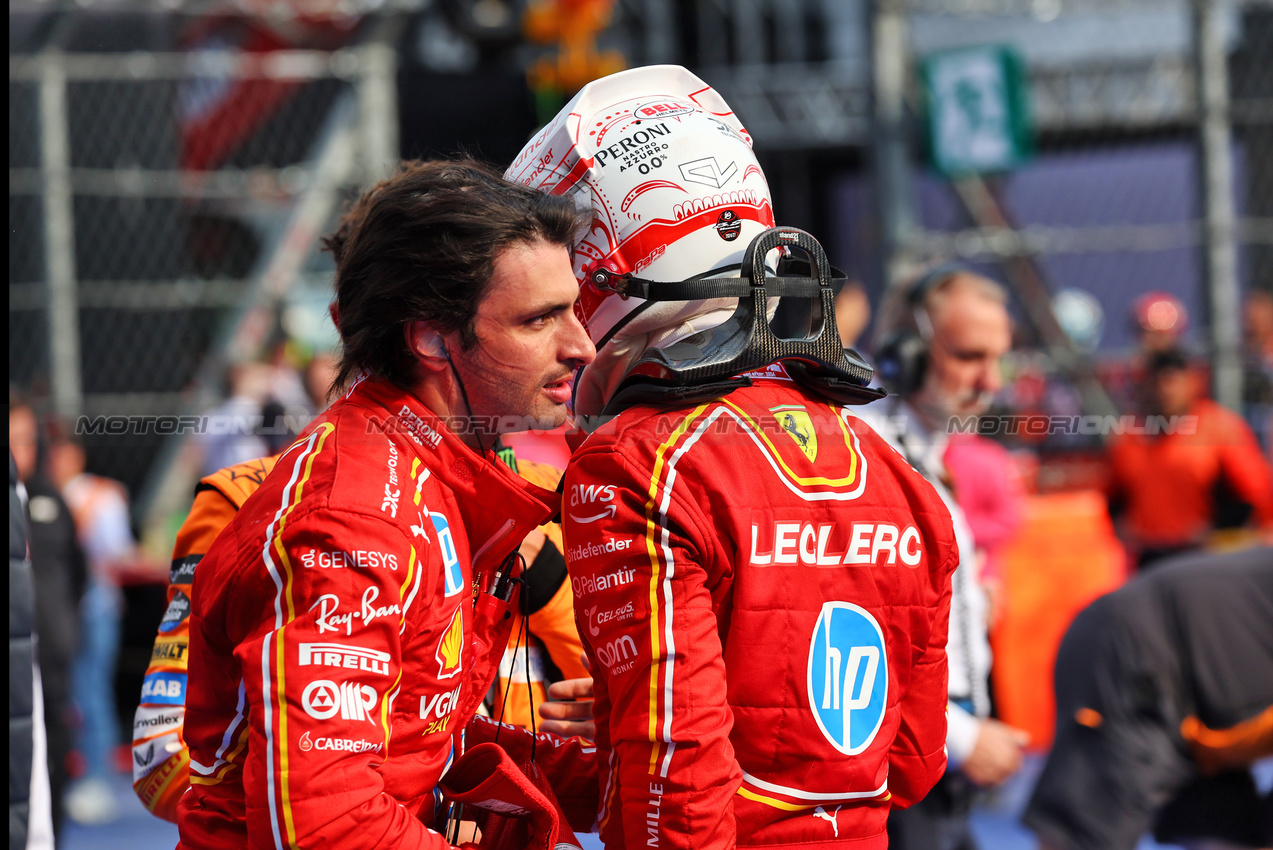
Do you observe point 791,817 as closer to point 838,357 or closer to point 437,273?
point 838,357

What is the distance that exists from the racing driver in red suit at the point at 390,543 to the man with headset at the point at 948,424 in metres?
1.47

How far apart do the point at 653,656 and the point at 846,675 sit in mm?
295

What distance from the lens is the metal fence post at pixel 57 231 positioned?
5.83 m

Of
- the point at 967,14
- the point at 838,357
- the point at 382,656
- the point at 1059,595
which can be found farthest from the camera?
the point at 1059,595

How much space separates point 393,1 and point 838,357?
4.87m

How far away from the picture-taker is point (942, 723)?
6.24 feet

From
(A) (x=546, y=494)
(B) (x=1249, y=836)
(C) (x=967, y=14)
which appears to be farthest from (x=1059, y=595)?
(A) (x=546, y=494)

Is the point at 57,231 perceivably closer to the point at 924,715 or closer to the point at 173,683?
the point at 173,683

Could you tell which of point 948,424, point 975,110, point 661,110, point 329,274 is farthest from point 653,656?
point 975,110

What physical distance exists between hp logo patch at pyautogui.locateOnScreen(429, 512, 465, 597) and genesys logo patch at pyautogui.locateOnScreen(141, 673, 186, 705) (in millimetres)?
636

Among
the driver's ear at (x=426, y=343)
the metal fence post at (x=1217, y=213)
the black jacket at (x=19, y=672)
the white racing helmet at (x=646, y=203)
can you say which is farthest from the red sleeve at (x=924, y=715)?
the metal fence post at (x=1217, y=213)

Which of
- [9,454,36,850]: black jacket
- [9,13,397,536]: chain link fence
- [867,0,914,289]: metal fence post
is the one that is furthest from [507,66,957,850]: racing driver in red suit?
[867,0,914,289]: metal fence post

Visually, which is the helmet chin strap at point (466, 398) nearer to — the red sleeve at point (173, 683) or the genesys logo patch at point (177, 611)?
the red sleeve at point (173, 683)

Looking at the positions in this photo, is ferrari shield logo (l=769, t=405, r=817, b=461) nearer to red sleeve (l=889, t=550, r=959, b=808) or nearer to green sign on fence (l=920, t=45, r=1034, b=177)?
red sleeve (l=889, t=550, r=959, b=808)
